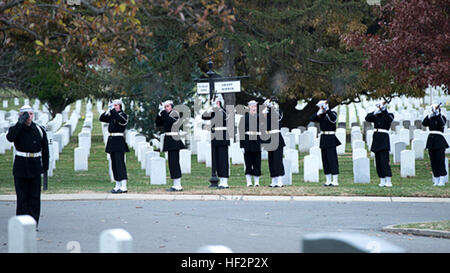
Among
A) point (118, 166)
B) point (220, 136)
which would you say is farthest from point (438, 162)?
point (118, 166)

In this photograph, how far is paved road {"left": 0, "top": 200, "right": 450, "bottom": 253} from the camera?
10453 millimetres

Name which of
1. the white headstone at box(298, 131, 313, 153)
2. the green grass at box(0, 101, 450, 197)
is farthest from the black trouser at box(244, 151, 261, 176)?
the white headstone at box(298, 131, 313, 153)

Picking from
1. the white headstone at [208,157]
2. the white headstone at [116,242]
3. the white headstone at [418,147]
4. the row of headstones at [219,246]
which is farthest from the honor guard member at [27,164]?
the white headstone at [418,147]

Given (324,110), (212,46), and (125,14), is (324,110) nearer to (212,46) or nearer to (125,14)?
(125,14)

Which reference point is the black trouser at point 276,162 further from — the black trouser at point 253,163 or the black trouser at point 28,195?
the black trouser at point 28,195

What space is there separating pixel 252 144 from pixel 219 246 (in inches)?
504

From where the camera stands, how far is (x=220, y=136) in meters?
17.6

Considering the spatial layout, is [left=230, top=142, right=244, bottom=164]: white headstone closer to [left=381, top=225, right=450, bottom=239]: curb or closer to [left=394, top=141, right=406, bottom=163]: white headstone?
[left=394, top=141, right=406, bottom=163]: white headstone

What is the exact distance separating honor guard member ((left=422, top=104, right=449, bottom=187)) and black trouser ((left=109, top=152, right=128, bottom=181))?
264 inches

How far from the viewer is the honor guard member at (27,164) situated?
11648 millimetres

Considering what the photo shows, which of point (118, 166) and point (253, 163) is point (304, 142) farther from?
point (118, 166)

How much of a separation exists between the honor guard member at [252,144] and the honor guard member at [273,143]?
0.51 ft
